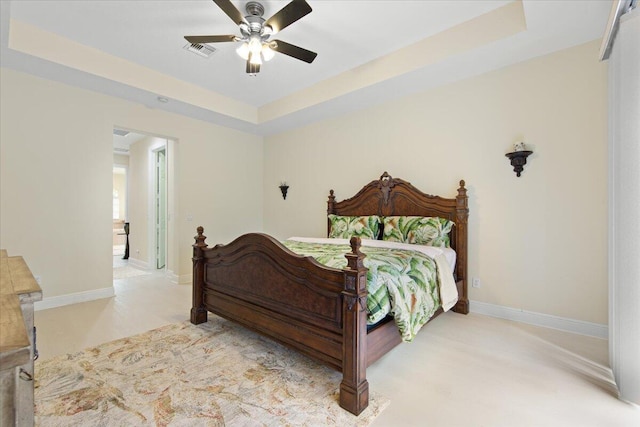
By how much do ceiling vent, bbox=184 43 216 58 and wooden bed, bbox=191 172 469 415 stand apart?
6.71 feet

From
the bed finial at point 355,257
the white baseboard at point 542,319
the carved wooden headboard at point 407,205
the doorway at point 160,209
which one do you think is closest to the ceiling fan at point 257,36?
the bed finial at point 355,257

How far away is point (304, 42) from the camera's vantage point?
A: 3.12m

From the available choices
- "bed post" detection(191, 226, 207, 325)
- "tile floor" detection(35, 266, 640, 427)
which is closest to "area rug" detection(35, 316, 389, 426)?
"tile floor" detection(35, 266, 640, 427)

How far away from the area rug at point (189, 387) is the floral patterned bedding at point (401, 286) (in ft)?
1.69

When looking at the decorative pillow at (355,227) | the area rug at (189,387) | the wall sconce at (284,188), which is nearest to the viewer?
the area rug at (189,387)

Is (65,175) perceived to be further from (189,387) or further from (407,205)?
(407,205)

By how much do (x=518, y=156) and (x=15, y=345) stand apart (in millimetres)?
3604

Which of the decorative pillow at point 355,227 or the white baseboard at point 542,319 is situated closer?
the white baseboard at point 542,319

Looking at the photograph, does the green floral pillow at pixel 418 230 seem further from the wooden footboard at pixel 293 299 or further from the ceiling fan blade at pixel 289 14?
the ceiling fan blade at pixel 289 14

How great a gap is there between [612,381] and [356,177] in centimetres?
326

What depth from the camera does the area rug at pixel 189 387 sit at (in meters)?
1.64

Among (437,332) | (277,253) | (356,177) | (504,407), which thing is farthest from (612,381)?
(356,177)

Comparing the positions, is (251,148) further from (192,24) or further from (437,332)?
(437,332)

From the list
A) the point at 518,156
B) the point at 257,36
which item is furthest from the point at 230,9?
the point at 518,156
